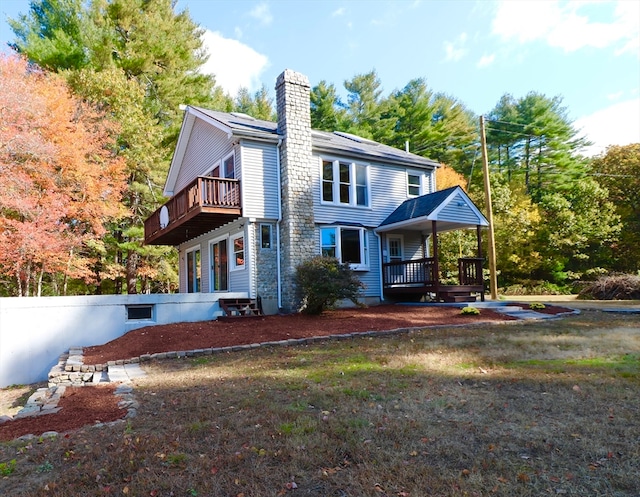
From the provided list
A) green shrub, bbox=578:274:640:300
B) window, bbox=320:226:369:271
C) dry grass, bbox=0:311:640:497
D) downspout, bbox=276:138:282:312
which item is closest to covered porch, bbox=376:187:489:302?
window, bbox=320:226:369:271

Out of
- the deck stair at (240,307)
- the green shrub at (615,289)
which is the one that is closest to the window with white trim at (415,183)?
the deck stair at (240,307)

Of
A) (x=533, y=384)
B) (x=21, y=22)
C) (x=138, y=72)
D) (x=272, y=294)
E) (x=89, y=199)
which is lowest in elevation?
(x=533, y=384)

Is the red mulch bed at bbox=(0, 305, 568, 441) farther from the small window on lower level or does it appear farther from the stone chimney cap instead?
the stone chimney cap

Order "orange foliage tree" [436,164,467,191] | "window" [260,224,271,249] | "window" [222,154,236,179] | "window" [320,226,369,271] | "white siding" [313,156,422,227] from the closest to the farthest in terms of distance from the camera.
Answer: "window" [260,224,271,249], "window" [222,154,236,179], "white siding" [313,156,422,227], "window" [320,226,369,271], "orange foliage tree" [436,164,467,191]

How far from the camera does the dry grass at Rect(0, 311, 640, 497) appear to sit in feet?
8.55

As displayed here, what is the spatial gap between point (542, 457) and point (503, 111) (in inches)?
1389

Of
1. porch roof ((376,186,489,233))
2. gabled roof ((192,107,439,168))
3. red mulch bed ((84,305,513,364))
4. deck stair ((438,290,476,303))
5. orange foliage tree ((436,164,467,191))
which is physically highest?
orange foliage tree ((436,164,467,191))

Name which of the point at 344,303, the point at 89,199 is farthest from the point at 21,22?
the point at 344,303

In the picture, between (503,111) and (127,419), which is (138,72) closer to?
(127,419)

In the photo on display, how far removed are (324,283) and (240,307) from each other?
2747 millimetres

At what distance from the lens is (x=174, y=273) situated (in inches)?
899

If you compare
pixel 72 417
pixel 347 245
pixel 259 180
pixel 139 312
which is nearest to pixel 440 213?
pixel 347 245

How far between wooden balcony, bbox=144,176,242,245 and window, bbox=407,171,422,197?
7662mm

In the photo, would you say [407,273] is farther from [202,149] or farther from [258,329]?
[202,149]
